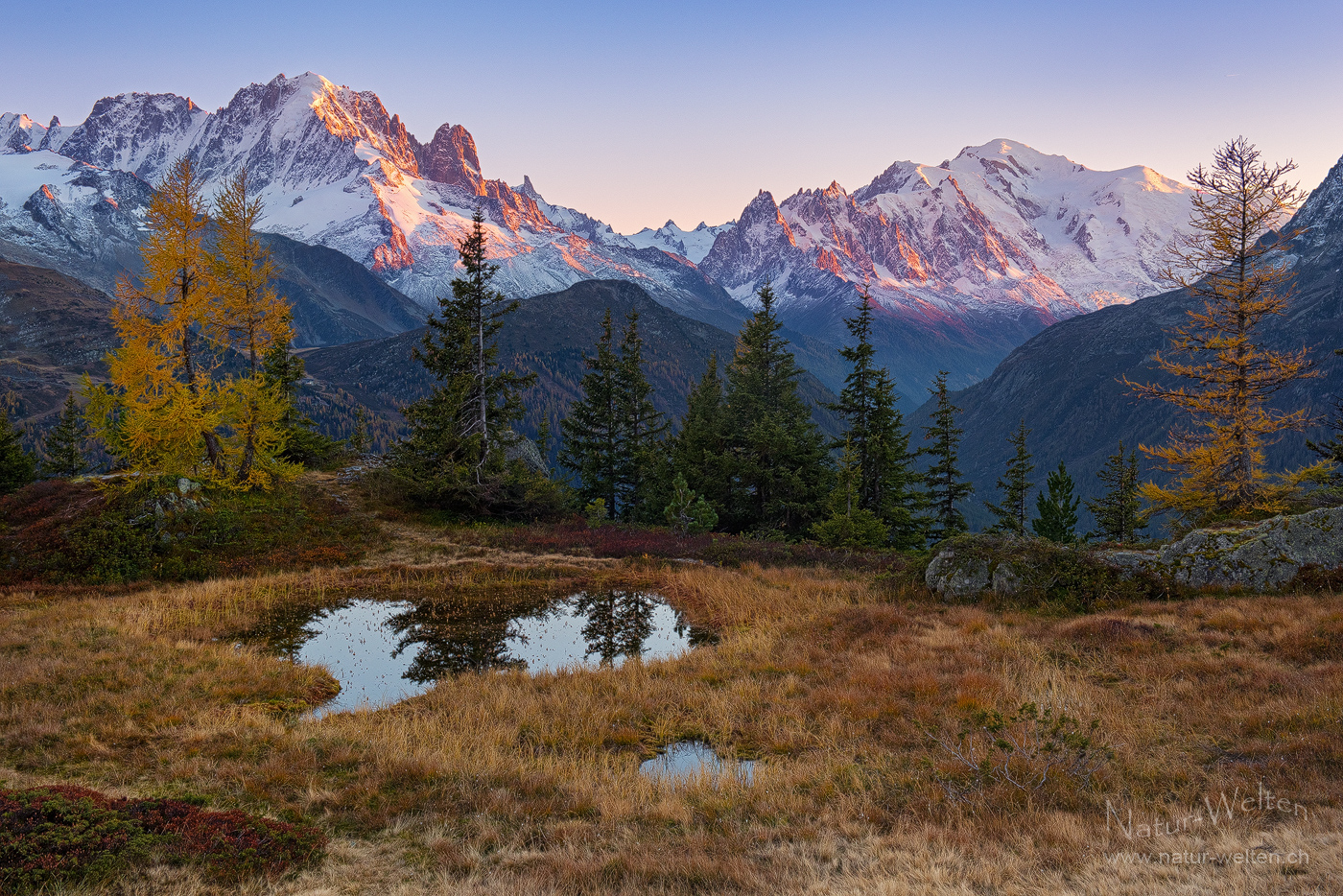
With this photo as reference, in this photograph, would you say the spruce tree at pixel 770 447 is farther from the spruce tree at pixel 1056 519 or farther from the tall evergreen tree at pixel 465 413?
the spruce tree at pixel 1056 519

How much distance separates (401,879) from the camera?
249 inches

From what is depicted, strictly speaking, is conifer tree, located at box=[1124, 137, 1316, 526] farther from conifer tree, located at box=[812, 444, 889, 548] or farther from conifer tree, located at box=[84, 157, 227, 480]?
conifer tree, located at box=[84, 157, 227, 480]

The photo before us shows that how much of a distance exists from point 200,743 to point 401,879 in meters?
5.46

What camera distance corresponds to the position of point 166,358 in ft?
80.6

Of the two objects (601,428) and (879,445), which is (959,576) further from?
(601,428)

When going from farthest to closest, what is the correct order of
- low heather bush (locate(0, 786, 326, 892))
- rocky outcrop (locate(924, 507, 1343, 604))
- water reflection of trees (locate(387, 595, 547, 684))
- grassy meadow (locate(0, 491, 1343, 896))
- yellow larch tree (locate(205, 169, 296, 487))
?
yellow larch tree (locate(205, 169, 296, 487)), water reflection of trees (locate(387, 595, 547, 684)), rocky outcrop (locate(924, 507, 1343, 604)), grassy meadow (locate(0, 491, 1343, 896)), low heather bush (locate(0, 786, 326, 892))

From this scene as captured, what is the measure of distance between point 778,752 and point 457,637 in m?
10.7

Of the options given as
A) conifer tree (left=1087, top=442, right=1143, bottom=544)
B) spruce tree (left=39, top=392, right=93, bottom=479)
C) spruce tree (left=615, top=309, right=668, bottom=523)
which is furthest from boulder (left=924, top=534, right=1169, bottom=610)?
spruce tree (left=39, top=392, right=93, bottom=479)

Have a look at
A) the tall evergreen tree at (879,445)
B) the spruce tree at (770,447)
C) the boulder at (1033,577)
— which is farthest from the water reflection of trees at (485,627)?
the tall evergreen tree at (879,445)

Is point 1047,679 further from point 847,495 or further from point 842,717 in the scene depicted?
point 847,495

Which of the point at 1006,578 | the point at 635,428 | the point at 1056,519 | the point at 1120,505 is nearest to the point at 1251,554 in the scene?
the point at 1006,578

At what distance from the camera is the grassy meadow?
616 centimetres

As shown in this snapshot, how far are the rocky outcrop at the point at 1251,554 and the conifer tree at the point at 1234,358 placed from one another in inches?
304

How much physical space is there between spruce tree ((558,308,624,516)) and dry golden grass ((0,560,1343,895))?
29.8 m
